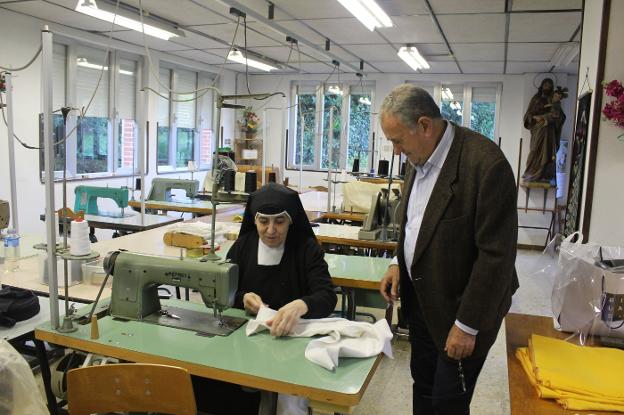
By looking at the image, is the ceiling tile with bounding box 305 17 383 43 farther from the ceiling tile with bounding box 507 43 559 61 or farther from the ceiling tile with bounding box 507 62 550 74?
the ceiling tile with bounding box 507 62 550 74

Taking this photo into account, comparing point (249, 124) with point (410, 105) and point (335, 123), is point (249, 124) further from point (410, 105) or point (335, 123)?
point (410, 105)

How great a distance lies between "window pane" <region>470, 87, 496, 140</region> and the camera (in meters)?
8.59

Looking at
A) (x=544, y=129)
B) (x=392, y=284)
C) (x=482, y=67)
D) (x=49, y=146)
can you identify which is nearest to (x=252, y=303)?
(x=392, y=284)

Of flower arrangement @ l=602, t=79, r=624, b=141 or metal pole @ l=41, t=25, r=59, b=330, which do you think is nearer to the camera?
metal pole @ l=41, t=25, r=59, b=330

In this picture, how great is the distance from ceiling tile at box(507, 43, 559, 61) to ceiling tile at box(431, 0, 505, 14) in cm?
162

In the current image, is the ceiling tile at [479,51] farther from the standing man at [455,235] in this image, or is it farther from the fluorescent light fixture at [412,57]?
the standing man at [455,235]

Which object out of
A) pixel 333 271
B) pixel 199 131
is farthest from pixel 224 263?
pixel 199 131

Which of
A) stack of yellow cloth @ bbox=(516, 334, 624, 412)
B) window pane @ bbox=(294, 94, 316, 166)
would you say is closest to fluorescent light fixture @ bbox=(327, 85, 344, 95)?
window pane @ bbox=(294, 94, 316, 166)

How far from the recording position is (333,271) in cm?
276

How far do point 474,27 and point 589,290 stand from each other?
159 inches

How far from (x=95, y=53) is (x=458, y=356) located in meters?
6.38

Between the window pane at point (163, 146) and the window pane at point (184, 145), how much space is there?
0.81 feet

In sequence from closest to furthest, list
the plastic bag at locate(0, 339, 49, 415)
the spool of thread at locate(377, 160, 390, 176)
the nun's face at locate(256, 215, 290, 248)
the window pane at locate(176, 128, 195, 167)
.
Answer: the plastic bag at locate(0, 339, 49, 415) < the nun's face at locate(256, 215, 290, 248) < the spool of thread at locate(377, 160, 390, 176) < the window pane at locate(176, 128, 195, 167)

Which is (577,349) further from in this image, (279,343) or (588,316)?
(279,343)
